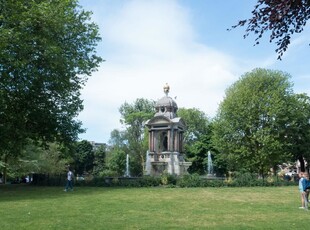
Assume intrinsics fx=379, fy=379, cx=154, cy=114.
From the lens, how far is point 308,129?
49750 millimetres

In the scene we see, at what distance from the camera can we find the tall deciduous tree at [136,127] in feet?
241

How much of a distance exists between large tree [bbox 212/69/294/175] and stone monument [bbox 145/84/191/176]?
24.7 ft

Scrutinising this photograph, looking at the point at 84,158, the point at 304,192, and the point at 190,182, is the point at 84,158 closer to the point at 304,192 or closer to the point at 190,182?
the point at 190,182

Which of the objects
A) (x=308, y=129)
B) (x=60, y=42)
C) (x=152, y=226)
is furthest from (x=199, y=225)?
(x=308, y=129)

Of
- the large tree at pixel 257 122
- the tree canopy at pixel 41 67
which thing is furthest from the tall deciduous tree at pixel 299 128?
the tree canopy at pixel 41 67

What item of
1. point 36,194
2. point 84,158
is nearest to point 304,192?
point 36,194

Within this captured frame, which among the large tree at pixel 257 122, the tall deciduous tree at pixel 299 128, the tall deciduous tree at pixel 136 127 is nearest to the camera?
the large tree at pixel 257 122

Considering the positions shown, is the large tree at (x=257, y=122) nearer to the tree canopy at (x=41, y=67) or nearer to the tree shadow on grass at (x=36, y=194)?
the tree canopy at (x=41, y=67)

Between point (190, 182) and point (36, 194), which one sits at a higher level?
point (190, 182)

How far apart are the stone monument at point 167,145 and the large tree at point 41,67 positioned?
416 inches

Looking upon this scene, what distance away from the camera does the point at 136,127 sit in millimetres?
74688

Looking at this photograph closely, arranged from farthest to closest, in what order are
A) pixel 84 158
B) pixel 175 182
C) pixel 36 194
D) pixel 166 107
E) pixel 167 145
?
pixel 84 158 < pixel 166 107 < pixel 167 145 < pixel 175 182 < pixel 36 194

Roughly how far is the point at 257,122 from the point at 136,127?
111 ft

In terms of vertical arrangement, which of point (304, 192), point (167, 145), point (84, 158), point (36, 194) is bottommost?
point (36, 194)
